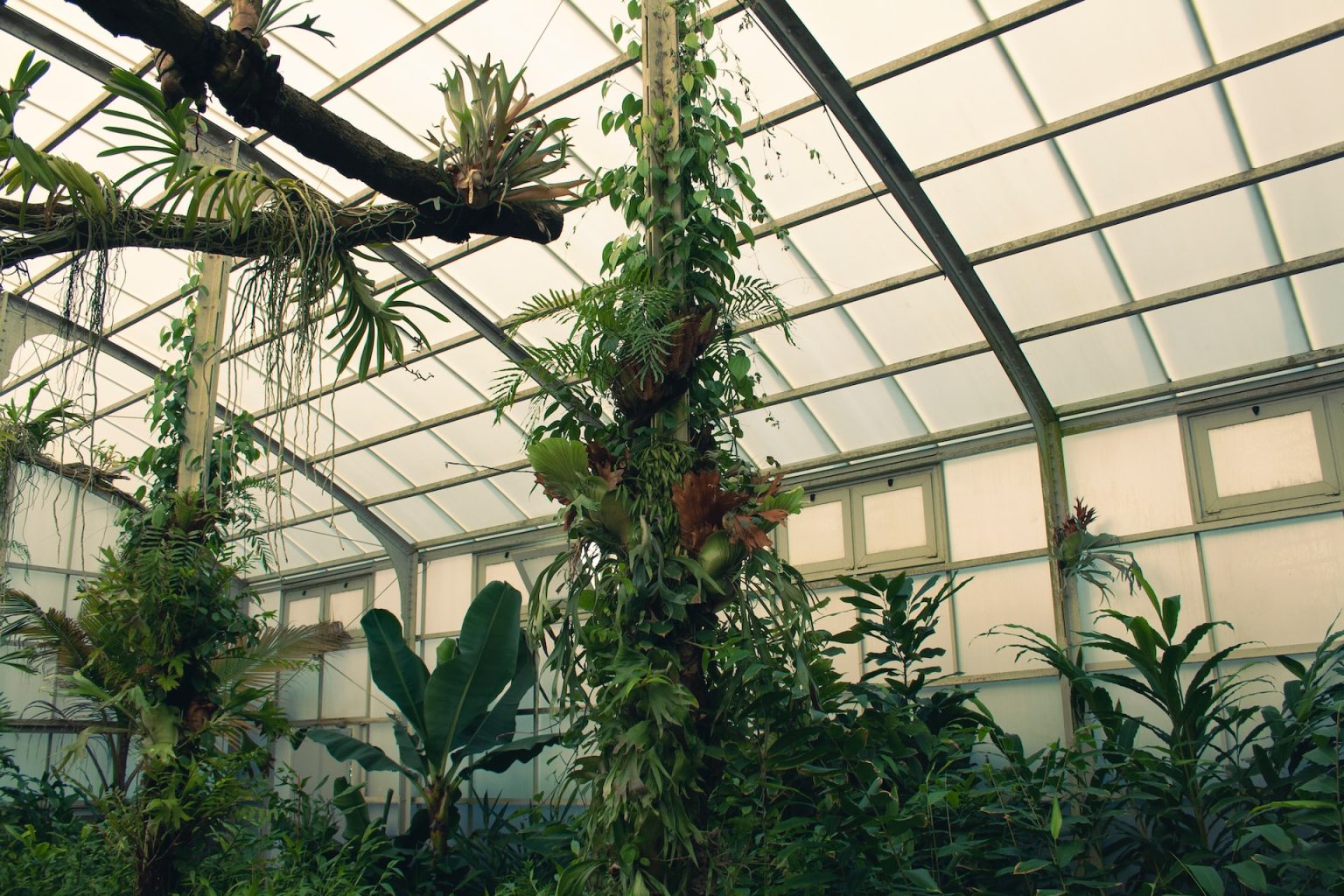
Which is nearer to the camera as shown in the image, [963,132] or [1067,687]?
[963,132]

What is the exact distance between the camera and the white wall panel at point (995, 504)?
8.19m

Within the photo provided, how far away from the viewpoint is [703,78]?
4406 millimetres

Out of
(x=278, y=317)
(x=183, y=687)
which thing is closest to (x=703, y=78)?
(x=278, y=317)

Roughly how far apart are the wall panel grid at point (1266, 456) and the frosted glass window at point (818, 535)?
2714 millimetres

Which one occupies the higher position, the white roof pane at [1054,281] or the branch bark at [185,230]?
the white roof pane at [1054,281]

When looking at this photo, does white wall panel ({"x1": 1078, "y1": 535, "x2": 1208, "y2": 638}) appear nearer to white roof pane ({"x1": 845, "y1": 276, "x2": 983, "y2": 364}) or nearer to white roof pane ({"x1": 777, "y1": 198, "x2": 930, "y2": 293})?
white roof pane ({"x1": 845, "y1": 276, "x2": 983, "y2": 364})

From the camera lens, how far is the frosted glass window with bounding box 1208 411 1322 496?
23.3 ft

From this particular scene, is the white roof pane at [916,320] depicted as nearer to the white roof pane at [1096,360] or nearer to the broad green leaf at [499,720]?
the white roof pane at [1096,360]

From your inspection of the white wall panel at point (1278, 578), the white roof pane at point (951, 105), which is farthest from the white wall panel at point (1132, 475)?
the white roof pane at point (951, 105)

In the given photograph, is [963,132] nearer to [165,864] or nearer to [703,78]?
[703,78]

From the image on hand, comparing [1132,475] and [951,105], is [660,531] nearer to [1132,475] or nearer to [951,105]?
[951,105]

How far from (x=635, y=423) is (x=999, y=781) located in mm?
1988

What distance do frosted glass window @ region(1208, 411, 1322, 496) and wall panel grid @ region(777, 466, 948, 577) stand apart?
2.02 meters

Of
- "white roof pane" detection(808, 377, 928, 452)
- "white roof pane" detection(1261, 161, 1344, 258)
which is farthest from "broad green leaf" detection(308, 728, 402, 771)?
"white roof pane" detection(1261, 161, 1344, 258)
